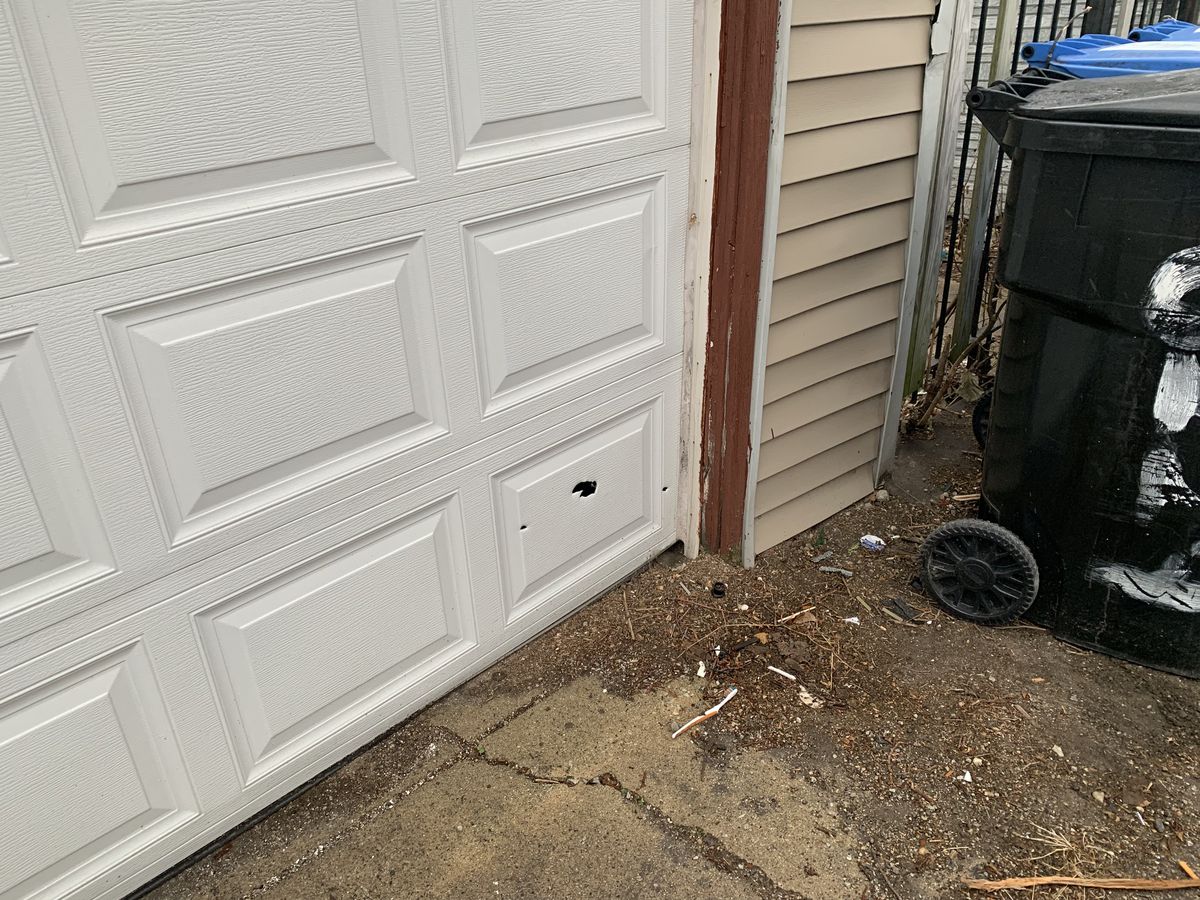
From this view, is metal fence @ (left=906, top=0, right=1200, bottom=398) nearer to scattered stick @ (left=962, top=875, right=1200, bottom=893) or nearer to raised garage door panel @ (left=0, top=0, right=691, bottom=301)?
raised garage door panel @ (left=0, top=0, right=691, bottom=301)

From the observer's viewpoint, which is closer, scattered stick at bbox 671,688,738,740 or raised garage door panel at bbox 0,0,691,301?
raised garage door panel at bbox 0,0,691,301

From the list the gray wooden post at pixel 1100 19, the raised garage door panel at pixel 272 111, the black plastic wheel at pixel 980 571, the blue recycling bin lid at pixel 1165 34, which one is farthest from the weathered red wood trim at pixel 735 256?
the gray wooden post at pixel 1100 19

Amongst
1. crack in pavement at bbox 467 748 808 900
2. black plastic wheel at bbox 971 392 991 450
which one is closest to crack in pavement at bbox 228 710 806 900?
crack in pavement at bbox 467 748 808 900

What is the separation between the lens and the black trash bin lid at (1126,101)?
177cm

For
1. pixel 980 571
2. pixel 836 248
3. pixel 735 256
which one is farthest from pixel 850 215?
pixel 980 571

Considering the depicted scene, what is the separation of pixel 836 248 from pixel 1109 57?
2.82 feet

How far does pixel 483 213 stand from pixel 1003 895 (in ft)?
5.85

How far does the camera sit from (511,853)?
1.84 metres

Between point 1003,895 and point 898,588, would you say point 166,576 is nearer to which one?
point 1003,895

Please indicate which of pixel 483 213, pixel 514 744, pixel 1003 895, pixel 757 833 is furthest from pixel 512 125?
pixel 1003 895

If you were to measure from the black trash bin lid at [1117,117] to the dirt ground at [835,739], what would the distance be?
4.33 feet

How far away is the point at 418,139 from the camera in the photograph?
1.71 m

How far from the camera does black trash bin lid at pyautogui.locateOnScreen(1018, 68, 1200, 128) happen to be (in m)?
1.77

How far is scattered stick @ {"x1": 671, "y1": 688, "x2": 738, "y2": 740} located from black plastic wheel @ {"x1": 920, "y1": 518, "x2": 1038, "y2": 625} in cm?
74
